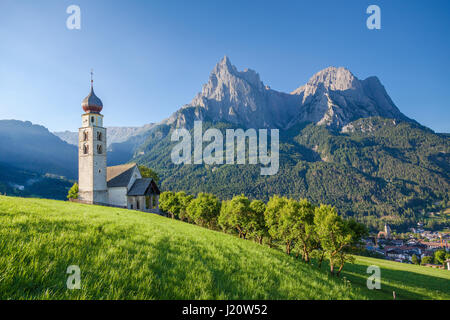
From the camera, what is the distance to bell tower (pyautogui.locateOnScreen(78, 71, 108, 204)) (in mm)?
46062

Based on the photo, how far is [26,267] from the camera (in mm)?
3928

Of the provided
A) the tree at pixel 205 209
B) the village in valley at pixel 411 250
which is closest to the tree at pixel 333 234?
the tree at pixel 205 209

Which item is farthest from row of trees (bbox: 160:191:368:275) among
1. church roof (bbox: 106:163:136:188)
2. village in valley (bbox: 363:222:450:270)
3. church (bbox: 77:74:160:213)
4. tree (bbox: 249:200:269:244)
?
village in valley (bbox: 363:222:450:270)

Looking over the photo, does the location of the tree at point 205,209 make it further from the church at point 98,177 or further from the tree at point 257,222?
the tree at point 257,222

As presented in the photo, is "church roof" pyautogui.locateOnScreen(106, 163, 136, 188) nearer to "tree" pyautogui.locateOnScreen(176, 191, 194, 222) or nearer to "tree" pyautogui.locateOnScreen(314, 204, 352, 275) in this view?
"tree" pyautogui.locateOnScreen(176, 191, 194, 222)

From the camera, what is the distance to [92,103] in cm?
4794

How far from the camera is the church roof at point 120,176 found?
51062 mm

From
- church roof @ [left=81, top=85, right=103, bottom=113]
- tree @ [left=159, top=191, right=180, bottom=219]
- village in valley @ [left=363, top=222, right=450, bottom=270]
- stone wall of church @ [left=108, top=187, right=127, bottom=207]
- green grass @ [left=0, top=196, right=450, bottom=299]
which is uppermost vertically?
church roof @ [left=81, top=85, right=103, bottom=113]

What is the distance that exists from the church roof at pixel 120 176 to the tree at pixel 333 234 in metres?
42.2

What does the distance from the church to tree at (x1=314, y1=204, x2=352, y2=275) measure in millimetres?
37827
